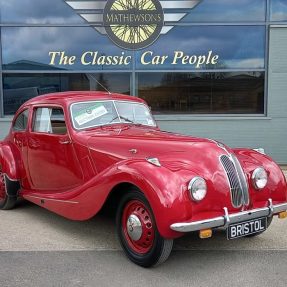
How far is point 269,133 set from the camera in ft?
31.5

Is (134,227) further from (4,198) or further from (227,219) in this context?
(4,198)

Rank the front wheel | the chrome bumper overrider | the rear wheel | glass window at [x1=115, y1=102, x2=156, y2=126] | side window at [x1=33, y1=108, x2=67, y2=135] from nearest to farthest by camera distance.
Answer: the chrome bumper overrider → the front wheel → side window at [x1=33, y1=108, x2=67, y2=135] → glass window at [x1=115, y1=102, x2=156, y2=126] → the rear wheel

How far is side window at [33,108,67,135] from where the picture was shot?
5216mm

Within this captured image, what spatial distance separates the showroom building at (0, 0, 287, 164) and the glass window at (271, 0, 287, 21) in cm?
20

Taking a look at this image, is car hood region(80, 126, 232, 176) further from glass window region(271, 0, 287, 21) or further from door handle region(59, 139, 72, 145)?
glass window region(271, 0, 287, 21)

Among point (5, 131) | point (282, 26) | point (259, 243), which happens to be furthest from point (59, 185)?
point (282, 26)

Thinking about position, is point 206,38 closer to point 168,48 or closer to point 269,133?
point 168,48

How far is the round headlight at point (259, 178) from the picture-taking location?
13.8ft

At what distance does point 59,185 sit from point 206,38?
19.6ft

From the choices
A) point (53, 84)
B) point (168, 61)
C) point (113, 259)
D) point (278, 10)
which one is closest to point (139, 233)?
point (113, 259)

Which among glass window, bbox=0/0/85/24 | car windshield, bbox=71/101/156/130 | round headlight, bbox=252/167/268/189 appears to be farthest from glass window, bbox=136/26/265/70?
round headlight, bbox=252/167/268/189

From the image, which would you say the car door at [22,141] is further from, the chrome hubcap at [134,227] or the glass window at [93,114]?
the chrome hubcap at [134,227]

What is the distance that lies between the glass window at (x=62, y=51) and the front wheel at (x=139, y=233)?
238 inches

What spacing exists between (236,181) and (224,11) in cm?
663
